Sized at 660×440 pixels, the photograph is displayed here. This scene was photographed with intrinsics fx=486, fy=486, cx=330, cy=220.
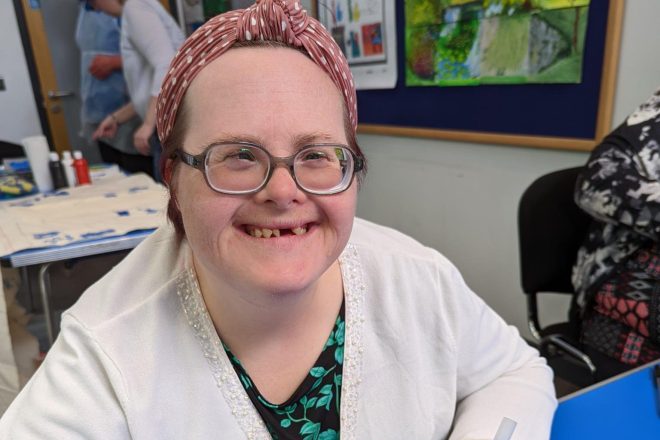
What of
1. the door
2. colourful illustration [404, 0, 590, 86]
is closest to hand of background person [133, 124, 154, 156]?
colourful illustration [404, 0, 590, 86]

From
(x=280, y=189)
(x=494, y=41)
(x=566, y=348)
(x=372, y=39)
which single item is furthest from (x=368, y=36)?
(x=280, y=189)

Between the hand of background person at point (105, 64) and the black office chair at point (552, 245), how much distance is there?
2905 millimetres

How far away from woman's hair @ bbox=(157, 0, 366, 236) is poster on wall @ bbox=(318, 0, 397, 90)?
5.41ft

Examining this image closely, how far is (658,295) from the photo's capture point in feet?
3.92

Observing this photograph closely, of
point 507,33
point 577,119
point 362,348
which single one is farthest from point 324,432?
point 507,33

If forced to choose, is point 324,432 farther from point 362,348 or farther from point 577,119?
point 577,119

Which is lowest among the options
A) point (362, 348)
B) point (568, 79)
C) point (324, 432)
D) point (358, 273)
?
point (324, 432)

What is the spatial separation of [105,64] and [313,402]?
A: 3.20m

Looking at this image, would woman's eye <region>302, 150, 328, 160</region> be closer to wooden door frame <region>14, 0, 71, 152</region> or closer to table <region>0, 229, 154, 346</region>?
table <region>0, 229, 154, 346</region>

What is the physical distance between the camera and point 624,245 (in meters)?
1.32

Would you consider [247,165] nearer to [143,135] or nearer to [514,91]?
[514,91]

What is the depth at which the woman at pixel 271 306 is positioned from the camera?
0.62 m

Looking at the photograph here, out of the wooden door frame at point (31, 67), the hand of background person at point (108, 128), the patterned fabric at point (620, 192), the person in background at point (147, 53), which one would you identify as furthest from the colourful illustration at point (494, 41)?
the wooden door frame at point (31, 67)

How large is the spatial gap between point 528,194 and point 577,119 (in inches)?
19.3
